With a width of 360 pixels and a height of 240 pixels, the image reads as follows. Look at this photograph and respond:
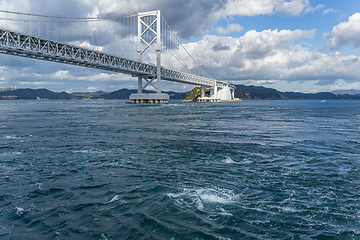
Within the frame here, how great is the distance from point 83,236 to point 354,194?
22.1 ft

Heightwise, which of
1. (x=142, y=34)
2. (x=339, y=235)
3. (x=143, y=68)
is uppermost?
(x=142, y=34)

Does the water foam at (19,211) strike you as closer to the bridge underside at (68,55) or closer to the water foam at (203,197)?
the water foam at (203,197)

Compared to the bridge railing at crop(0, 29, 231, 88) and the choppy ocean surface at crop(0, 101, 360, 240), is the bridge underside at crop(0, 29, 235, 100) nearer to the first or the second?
the bridge railing at crop(0, 29, 231, 88)

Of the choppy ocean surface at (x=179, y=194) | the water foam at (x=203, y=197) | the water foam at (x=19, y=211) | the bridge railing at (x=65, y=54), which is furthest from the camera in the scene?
the bridge railing at (x=65, y=54)

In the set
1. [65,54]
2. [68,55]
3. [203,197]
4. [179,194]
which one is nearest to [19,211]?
[179,194]

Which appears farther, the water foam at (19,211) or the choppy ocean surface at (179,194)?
the water foam at (19,211)

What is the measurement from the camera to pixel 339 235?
4.23 metres

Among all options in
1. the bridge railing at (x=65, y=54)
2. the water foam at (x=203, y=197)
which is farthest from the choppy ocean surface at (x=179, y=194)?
the bridge railing at (x=65, y=54)

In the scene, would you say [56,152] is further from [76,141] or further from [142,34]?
[142,34]

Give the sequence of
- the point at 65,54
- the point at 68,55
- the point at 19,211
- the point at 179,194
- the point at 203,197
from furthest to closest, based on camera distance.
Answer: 1. the point at 68,55
2. the point at 65,54
3. the point at 179,194
4. the point at 203,197
5. the point at 19,211

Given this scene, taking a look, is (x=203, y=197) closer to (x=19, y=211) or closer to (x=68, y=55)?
(x=19, y=211)

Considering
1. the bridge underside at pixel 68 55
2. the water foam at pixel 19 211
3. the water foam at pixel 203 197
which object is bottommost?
the water foam at pixel 203 197

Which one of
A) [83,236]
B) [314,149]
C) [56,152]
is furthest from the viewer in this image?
[314,149]

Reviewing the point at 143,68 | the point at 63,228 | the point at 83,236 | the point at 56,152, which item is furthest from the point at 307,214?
the point at 143,68
